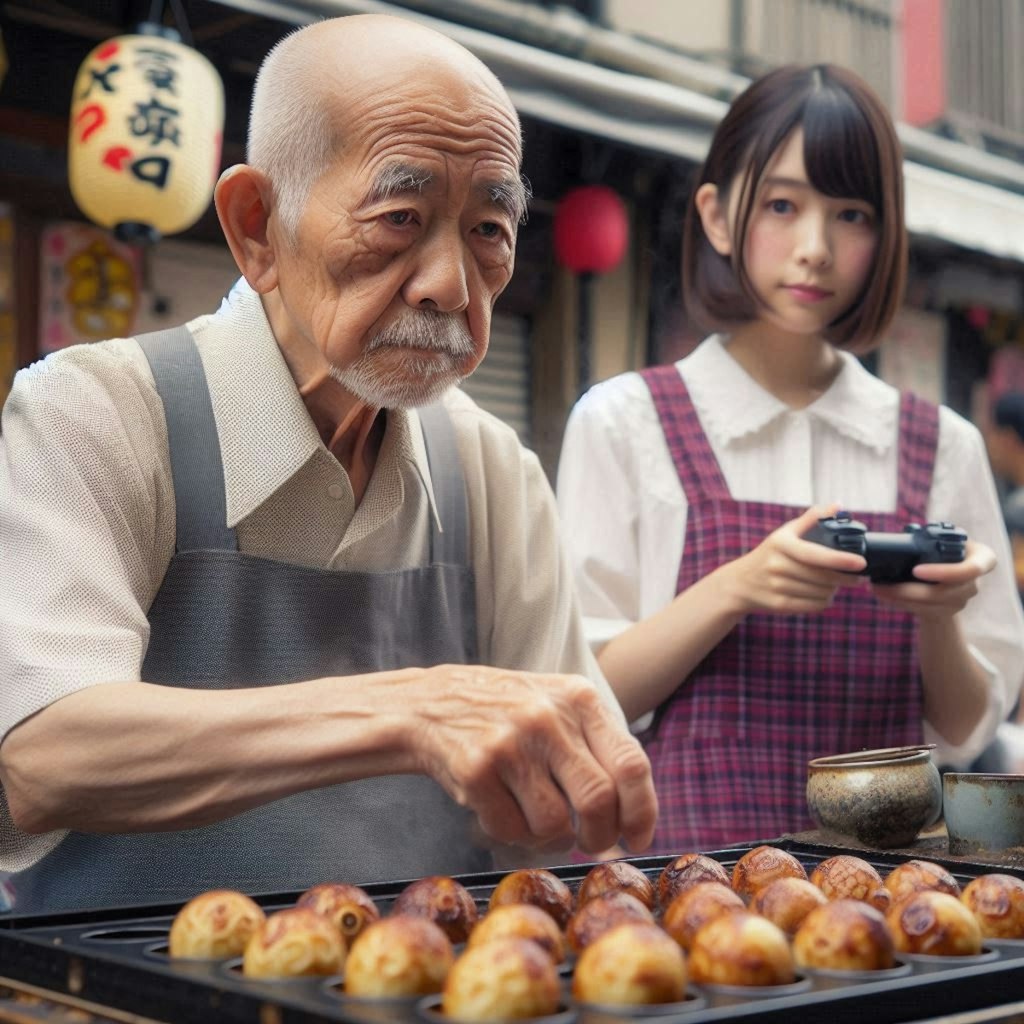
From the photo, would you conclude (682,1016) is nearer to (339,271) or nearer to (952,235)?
(339,271)

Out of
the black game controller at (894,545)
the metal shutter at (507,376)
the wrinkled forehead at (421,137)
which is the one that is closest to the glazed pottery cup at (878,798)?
the black game controller at (894,545)

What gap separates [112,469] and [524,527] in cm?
67

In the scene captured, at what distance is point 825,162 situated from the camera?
2570mm

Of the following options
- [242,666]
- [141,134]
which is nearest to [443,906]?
[242,666]

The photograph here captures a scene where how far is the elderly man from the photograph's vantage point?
4.87ft

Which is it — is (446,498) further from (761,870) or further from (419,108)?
(761,870)

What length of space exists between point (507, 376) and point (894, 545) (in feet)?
15.9

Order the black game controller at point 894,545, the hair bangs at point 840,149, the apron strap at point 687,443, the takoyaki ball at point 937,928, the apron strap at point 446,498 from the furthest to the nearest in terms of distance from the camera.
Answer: the apron strap at point 687,443, the hair bangs at point 840,149, the black game controller at point 894,545, the apron strap at point 446,498, the takoyaki ball at point 937,928

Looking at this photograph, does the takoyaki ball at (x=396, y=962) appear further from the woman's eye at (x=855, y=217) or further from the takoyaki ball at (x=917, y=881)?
the woman's eye at (x=855, y=217)

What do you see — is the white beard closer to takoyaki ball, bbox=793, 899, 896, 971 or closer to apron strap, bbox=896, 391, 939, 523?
takoyaki ball, bbox=793, 899, 896, 971

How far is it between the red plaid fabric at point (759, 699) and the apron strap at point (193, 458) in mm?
1084

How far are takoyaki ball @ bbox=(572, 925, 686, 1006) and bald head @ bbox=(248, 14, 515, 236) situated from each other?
3.50 ft

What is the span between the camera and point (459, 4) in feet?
19.2

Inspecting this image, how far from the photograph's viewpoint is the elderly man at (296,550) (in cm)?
148
